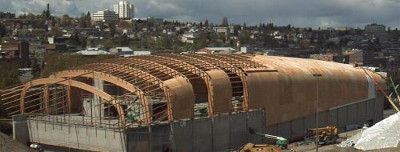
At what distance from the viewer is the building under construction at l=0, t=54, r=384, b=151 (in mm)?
46906

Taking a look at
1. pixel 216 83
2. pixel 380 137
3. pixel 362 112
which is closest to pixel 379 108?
pixel 362 112

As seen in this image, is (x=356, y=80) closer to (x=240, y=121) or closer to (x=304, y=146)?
(x=304, y=146)

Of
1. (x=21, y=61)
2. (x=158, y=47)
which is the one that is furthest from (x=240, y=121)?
(x=158, y=47)

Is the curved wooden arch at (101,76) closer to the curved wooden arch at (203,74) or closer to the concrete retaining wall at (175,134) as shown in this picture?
the concrete retaining wall at (175,134)

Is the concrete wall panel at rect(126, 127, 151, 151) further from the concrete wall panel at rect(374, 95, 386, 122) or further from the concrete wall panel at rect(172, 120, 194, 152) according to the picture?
the concrete wall panel at rect(374, 95, 386, 122)

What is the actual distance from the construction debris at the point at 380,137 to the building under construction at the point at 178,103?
8614mm

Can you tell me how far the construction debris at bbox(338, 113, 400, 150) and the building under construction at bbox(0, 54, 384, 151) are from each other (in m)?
8.61

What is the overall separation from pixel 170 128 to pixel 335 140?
706 inches

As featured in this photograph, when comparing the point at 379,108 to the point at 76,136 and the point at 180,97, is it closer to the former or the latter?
the point at 180,97

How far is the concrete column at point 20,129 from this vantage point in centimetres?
5209

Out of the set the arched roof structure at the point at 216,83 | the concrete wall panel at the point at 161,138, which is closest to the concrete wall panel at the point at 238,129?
the arched roof structure at the point at 216,83

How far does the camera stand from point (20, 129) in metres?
52.4

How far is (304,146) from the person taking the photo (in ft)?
183

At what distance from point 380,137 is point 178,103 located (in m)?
17.1
